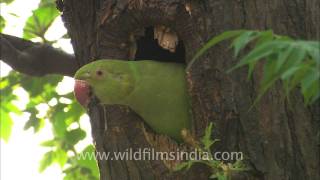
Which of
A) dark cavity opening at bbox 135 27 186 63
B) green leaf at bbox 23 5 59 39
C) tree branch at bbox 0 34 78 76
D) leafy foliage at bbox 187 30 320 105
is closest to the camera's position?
leafy foliage at bbox 187 30 320 105

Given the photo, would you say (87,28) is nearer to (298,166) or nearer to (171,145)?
(171,145)

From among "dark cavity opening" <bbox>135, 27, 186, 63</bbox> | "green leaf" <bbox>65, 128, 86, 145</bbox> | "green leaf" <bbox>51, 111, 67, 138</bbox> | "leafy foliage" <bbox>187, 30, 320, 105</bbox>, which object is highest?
"leafy foliage" <bbox>187, 30, 320, 105</bbox>

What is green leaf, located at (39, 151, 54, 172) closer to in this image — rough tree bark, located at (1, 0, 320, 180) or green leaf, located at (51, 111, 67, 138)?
green leaf, located at (51, 111, 67, 138)

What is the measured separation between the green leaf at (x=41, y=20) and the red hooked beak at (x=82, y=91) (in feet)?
4.00

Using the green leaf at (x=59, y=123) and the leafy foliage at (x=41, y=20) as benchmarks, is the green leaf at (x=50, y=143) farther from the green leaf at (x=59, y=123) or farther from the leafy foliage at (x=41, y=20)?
the leafy foliage at (x=41, y=20)

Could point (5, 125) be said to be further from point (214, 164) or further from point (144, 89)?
point (214, 164)

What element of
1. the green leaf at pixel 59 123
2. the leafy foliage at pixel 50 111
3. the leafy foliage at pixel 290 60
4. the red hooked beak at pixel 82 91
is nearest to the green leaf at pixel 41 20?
the leafy foliage at pixel 50 111

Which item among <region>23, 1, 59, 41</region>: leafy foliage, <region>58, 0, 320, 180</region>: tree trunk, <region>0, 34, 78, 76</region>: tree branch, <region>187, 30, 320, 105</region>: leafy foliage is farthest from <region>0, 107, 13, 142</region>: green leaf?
<region>187, 30, 320, 105</region>: leafy foliage

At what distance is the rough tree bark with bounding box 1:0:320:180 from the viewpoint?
2496 mm

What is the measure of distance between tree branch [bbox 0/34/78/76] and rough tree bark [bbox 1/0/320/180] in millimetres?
673

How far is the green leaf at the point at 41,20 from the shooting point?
413 centimetres

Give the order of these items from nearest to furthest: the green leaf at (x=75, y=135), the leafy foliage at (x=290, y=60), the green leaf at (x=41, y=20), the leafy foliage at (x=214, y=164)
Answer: the leafy foliage at (x=290, y=60)
the leafy foliage at (x=214, y=164)
the green leaf at (x=41, y=20)
the green leaf at (x=75, y=135)

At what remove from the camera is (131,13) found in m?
2.93

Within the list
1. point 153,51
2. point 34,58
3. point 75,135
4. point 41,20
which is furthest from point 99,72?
point 75,135
